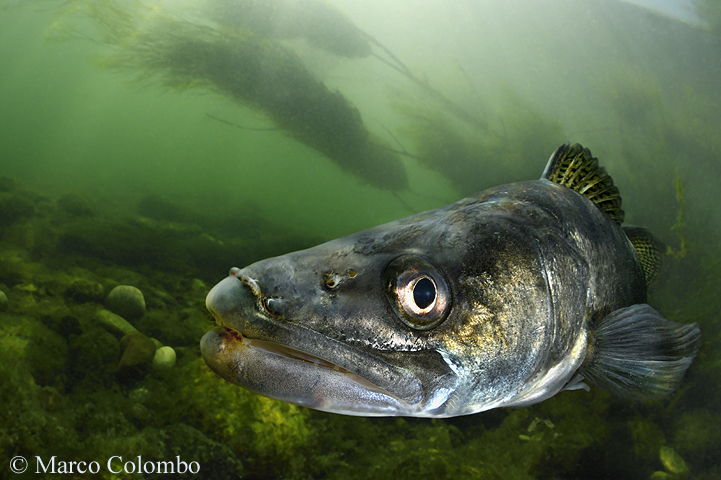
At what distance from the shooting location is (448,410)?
106cm

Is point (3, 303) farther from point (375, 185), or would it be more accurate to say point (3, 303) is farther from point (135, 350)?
point (375, 185)

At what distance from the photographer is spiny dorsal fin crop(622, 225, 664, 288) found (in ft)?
6.77

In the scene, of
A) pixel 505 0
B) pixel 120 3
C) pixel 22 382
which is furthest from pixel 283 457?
pixel 120 3

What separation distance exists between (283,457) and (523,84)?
695 inches

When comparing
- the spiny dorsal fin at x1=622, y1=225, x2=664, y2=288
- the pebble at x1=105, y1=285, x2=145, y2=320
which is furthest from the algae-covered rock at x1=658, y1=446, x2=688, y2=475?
the pebble at x1=105, y1=285, x2=145, y2=320

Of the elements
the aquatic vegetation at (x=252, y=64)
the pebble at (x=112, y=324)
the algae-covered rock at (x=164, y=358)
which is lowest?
the pebble at (x=112, y=324)

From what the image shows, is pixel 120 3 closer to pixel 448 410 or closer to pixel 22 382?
pixel 22 382

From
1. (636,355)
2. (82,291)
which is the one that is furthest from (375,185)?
(636,355)

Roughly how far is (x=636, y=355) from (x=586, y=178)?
894 millimetres

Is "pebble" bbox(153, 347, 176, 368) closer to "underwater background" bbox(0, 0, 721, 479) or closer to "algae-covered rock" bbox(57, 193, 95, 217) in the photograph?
"underwater background" bbox(0, 0, 721, 479)

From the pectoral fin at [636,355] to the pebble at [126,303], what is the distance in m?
6.15

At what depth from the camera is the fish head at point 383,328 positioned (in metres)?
0.98

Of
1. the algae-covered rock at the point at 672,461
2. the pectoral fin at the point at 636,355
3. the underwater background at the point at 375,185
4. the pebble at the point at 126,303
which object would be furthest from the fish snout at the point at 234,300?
the pebble at the point at 126,303

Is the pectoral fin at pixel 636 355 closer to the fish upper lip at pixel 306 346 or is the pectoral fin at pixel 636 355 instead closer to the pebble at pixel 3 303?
the fish upper lip at pixel 306 346
